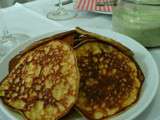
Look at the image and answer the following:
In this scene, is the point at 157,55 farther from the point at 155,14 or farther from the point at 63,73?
the point at 63,73

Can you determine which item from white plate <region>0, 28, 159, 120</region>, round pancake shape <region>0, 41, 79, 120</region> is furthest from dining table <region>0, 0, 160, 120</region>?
round pancake shape <region>0, 41, 79, 120</region>

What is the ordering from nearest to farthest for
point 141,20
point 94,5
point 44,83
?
point 44,83
point 141,20
point 94,5

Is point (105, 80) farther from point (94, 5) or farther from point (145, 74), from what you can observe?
point (94, 5)

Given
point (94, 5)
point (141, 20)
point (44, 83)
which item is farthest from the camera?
point (94, 5)

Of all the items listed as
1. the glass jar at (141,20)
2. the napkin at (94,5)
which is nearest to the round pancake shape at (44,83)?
the glass jar at (141,20)

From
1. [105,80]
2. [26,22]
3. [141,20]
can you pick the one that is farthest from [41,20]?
[105,80]
